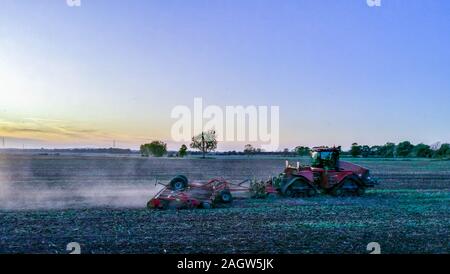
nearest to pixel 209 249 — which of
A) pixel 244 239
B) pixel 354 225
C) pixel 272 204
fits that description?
pixel 244 239

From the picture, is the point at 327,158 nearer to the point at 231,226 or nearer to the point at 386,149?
the point at 386,149

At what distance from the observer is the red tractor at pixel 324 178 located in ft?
47.7

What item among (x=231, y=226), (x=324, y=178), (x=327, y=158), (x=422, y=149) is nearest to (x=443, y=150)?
(x=327, y=158)

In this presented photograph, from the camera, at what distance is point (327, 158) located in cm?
1523

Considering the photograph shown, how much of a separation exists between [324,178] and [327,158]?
→ 2.25ft

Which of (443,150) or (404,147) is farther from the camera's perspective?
(443,150)

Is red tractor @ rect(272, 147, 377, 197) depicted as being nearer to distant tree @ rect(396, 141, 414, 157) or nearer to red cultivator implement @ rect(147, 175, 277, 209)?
red cultivator implement @ rect(147, 175, 277, 209)

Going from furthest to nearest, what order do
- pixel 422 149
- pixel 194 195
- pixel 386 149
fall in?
1. pixel 194 195
2. pixel 422 149
3. pixel 386 149

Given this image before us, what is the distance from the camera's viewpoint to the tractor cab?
15188 millimetres

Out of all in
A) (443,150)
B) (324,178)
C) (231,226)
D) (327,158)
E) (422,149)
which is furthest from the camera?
(443,150)

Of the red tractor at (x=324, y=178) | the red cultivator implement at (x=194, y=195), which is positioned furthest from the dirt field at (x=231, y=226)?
the red tractor at (x=324, y=178)

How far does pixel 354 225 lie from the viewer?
8.91 m

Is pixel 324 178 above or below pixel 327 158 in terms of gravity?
below
